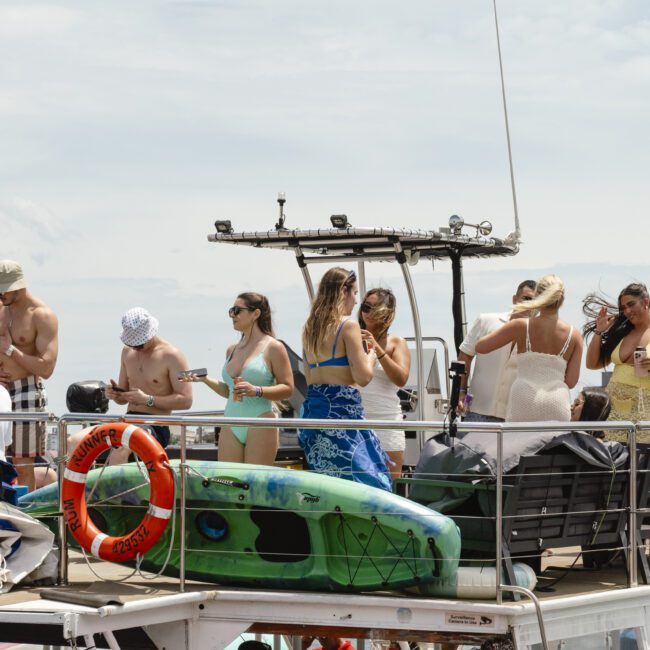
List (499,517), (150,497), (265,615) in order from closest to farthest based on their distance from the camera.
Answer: (499,517) → (265,615) → (150,497)

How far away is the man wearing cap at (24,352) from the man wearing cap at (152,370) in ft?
2.04

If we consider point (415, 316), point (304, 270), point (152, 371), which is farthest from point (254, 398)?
point (304, 270)

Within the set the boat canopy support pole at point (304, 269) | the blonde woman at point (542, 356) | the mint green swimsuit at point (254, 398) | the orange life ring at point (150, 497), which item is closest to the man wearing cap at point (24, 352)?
the mint green swimsuit at point (254, 398)

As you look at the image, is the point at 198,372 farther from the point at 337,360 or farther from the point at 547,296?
the point at 547,296

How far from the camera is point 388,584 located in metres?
6.40

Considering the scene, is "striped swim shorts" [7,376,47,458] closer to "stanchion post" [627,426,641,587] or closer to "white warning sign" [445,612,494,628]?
"white warning sign" [445,612,494,628]

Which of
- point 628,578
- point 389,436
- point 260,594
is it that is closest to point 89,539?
point 260,594

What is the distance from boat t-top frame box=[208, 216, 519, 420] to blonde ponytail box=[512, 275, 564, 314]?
2307 millimetres

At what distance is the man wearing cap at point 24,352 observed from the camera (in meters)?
8.63

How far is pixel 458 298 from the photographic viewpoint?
10953 millimetres

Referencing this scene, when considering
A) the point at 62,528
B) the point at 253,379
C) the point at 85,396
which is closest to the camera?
the point at 62,528

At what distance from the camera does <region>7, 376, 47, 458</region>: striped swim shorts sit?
8.63 metres

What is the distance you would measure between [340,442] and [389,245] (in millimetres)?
3545

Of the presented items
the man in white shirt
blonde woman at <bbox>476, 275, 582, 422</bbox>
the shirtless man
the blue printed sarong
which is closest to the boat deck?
the blue printed sarong
